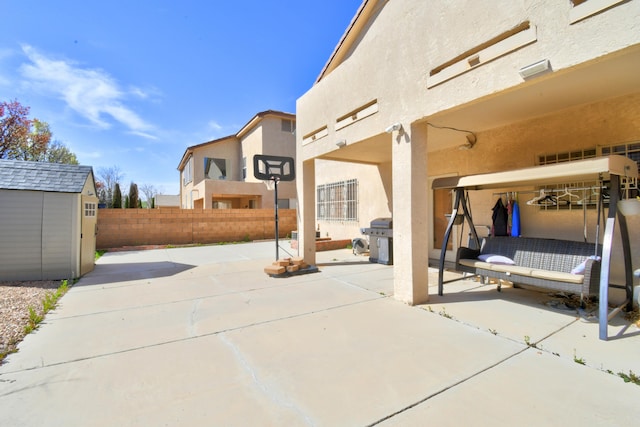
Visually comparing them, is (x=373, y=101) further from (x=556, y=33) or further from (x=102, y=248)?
(x=102, y=248)

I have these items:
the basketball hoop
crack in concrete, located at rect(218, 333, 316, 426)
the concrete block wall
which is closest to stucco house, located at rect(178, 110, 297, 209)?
the concrete block wall

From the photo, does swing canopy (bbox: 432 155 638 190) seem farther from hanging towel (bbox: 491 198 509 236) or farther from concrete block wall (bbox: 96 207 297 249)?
concrete block wall (bbox: 96 207 297 249)

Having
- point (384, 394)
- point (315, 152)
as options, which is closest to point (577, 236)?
point (384, 394)

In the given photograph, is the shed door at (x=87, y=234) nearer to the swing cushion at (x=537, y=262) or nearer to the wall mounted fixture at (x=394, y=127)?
the wall mounted fixture at (x=394, y=127)

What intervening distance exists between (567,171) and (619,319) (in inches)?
90.2

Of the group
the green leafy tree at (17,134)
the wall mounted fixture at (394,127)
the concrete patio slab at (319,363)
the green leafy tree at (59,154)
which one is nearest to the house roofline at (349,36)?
the wall mounted fixture at (394,127)

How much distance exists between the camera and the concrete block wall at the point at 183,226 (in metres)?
13.3

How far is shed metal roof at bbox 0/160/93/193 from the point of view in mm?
6660

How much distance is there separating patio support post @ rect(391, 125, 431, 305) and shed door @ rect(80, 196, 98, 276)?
7.57m

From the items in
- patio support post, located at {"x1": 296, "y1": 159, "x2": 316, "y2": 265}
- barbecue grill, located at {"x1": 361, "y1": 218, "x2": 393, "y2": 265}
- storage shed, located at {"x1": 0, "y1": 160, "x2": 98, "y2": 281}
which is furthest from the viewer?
barbecue grill, located at {"x1": 361, "y1": 218, "x2": 393, "y2": 265}

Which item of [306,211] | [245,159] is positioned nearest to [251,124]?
[245,159]

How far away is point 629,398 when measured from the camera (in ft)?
8.02

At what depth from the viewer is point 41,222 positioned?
6664 millimetres

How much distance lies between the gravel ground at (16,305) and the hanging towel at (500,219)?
7966 mm
